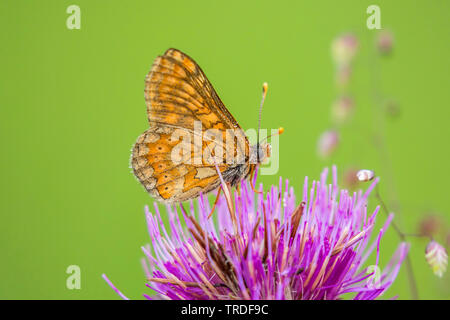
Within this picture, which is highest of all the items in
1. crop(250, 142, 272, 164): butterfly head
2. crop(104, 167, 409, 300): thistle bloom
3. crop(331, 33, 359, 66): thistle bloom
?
crop(331, 33, 359, 66): thistle bloom

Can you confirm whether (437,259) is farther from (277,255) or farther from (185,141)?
(185,141)

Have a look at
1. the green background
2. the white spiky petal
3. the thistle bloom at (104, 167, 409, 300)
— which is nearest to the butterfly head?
the thistle bloom at (104, 167, 409, 300)

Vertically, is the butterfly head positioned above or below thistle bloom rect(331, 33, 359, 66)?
below

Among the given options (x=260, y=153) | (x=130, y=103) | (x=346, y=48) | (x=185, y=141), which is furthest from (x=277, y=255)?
(x=130, y=103)

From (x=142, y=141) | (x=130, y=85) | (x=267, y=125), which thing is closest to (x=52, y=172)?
(x=130, y=85)

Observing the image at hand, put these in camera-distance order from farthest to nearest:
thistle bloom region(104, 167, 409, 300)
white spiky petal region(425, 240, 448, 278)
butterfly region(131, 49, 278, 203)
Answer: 1. butterfly region(131, 49, 278, 203)
2. thistle bloom region(104, 167, 409, 300)
3. white spiky petal region(425, 240, 448, 278)

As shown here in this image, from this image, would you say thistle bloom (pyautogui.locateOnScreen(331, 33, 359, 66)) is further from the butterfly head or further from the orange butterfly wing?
the orange butterfly wing

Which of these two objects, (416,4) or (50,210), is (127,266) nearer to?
(50,210)

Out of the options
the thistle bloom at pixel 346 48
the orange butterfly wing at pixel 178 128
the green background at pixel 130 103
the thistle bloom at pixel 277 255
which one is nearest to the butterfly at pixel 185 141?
the orange butterfly wing at pixel 178 128
